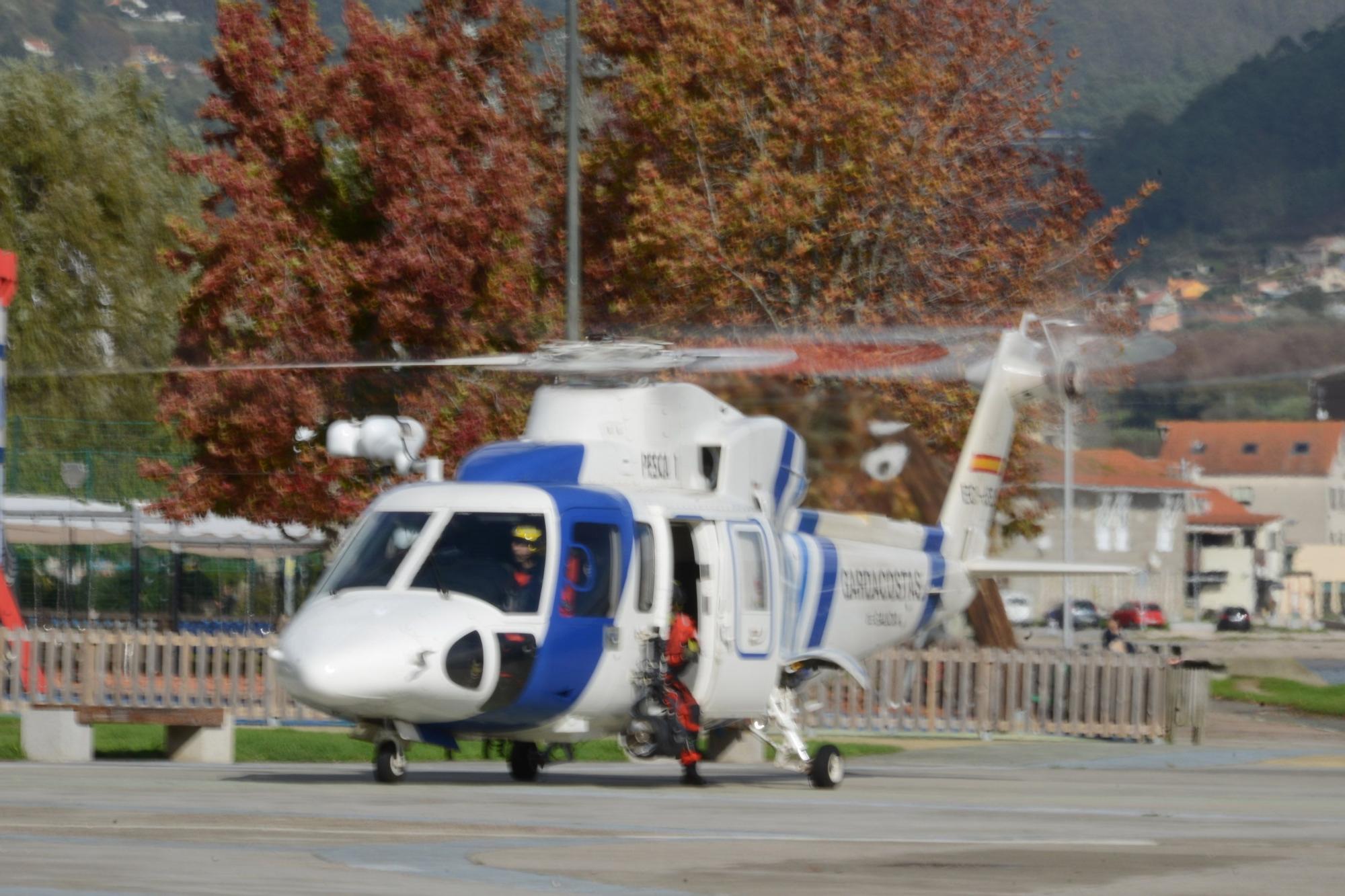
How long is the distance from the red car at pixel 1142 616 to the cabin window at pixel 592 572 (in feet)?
279

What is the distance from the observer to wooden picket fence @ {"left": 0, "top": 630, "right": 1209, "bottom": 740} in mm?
25297

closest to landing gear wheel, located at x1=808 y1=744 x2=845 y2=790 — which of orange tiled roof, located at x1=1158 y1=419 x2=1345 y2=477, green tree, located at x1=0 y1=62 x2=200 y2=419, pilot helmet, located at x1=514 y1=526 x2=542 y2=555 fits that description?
pilot helmet, located at x1=514 y1=526 x2=542 y2=555

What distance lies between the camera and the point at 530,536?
14570mm

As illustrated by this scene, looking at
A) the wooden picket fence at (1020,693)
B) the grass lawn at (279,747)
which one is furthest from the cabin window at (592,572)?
the wooden picket fence at (1020,693)

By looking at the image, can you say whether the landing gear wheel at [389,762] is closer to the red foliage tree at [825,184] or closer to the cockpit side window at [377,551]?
the cockpit side window at [377,551]

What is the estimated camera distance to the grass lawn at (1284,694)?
127ft

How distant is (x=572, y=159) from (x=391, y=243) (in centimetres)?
511

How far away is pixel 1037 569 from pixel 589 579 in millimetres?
5821

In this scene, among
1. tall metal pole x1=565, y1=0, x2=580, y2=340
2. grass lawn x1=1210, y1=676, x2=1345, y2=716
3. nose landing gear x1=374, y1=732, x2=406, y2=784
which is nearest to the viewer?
nose landing gear x1=374, y1=732, x2=406, y2=784

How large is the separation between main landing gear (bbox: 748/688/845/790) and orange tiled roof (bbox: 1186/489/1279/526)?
11102 cm

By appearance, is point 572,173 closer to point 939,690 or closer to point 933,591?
point 933,591

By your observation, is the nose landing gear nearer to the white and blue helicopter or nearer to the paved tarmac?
the white and blue helicopter

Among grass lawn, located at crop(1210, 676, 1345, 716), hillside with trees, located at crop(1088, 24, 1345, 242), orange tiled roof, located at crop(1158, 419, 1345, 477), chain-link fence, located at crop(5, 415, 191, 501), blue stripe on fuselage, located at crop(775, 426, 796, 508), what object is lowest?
grass lawn, located at crop(1210, 676, 1345, 716)

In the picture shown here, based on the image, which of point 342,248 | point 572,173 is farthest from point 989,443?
point 342,248
